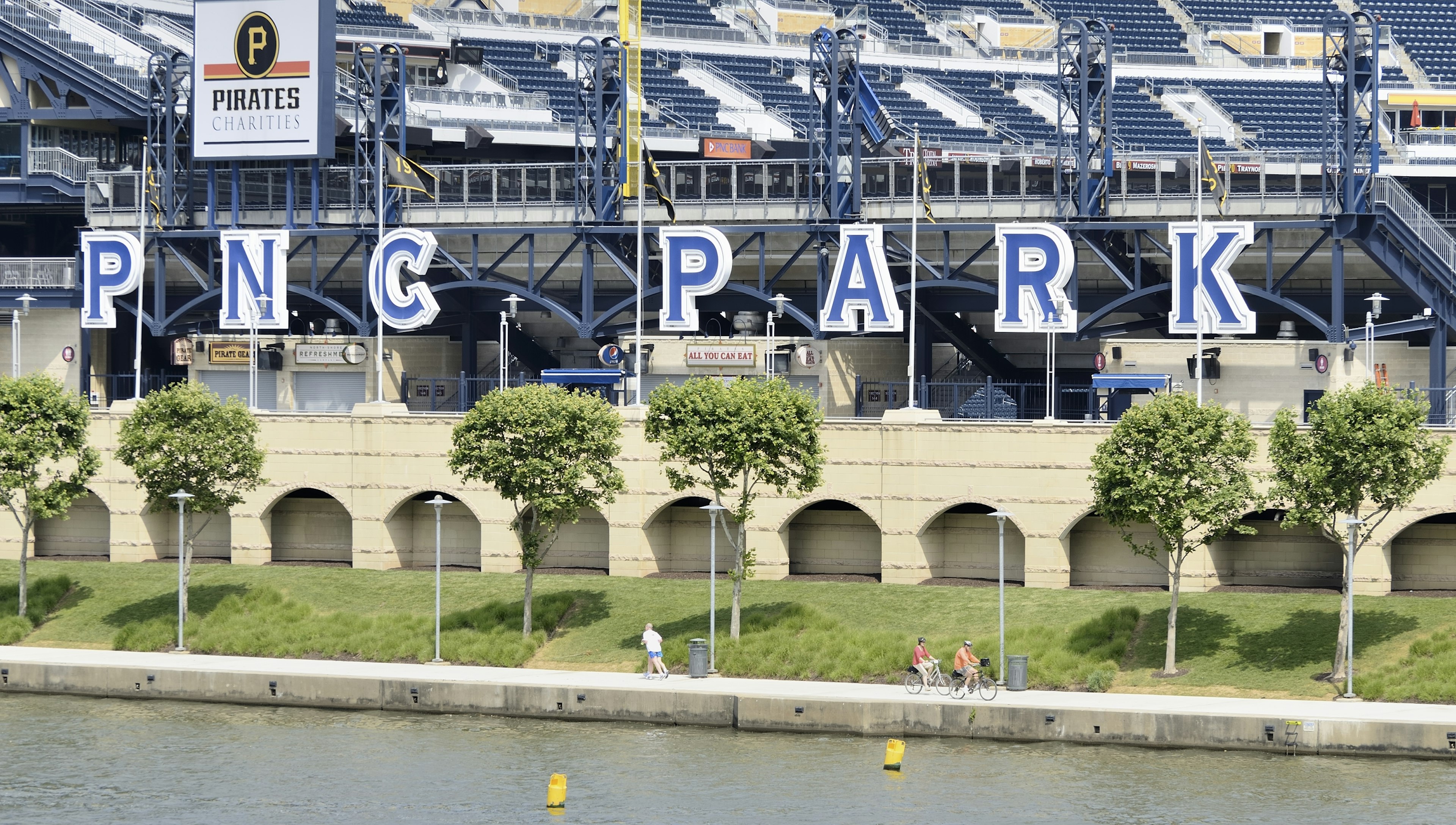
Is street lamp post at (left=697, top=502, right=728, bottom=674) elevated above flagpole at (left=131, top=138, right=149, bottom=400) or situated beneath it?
situated beneath

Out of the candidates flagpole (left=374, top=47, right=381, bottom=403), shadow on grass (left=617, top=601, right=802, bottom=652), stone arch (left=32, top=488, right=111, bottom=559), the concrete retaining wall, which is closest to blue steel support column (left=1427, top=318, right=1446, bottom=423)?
the concrete retaining wall

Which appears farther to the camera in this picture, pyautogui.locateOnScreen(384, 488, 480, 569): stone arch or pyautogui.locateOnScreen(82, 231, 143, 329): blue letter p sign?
pyautogui.locateOnScreen(82, 231, 143, 329): blue letter p sign

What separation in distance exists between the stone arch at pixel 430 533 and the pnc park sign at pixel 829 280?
10557 millimetres

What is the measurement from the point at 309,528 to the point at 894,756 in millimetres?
29460

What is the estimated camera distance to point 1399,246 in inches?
2788

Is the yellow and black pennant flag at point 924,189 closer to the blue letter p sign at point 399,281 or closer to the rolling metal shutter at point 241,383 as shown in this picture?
the blue letter p sign at point 399,281

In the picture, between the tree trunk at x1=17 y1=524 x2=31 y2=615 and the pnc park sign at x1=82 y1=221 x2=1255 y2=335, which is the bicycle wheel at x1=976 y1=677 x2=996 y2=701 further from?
the tree trunk at x1=17 y1=524 x2=31 y2=615

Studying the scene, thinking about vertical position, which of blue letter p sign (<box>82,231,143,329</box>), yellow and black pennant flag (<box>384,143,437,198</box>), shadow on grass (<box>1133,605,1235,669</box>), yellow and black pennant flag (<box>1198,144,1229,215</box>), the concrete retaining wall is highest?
yellow and black pennant flag (<box>384,143,437,198</box>)

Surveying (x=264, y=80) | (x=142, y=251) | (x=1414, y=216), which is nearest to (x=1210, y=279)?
(x=1414, y=216)

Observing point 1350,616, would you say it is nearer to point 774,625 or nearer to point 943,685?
point 943,685

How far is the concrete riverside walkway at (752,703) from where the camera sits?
160 ft

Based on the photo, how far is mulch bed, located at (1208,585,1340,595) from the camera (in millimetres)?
59500

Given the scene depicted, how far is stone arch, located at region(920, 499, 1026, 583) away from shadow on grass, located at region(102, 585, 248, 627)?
71.4 feet

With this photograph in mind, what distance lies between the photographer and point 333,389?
8162 centimetres
